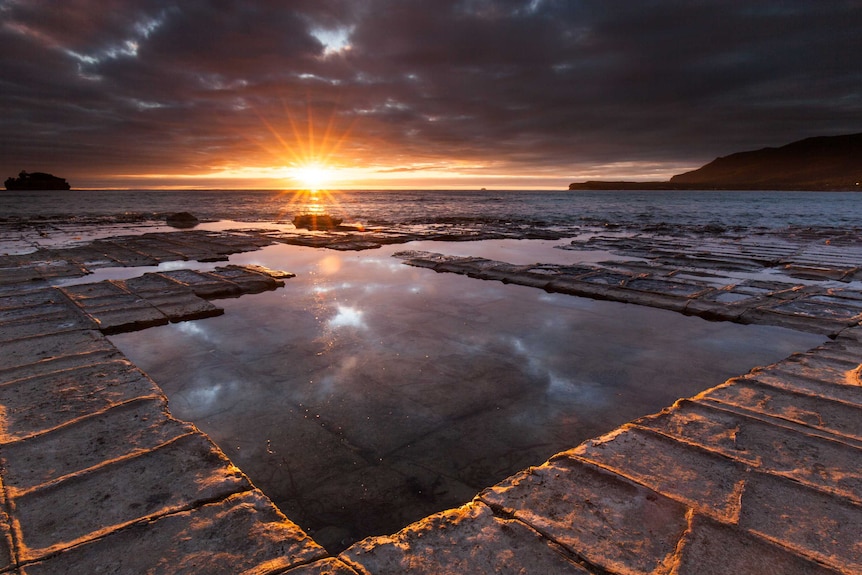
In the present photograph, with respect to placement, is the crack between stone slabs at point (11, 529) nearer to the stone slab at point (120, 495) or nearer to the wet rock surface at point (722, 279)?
the stone slab at point (120, 495)

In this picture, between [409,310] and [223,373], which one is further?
[409,310]

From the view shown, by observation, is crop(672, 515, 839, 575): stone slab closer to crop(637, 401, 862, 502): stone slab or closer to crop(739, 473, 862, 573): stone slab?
crop(739, 473, 862, 573): stone slab

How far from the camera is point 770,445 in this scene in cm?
284

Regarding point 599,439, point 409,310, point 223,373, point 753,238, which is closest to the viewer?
point 599,439

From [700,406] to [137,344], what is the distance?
5.69 meters

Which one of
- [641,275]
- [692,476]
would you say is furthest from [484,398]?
[641,275]

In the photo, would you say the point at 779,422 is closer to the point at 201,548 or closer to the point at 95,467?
the point at 201,548

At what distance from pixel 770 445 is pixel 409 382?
8.79 feet

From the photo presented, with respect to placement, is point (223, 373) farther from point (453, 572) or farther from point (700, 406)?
point (700, 406)

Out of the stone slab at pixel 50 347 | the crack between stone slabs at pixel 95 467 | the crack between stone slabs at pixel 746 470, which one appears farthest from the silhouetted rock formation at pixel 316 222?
the crack between stone slabs at pixel 746 470

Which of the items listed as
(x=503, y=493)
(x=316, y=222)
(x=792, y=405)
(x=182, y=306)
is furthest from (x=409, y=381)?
(x=316, y=222)

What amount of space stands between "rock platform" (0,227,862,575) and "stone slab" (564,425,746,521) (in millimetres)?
11

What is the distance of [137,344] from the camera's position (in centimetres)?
495

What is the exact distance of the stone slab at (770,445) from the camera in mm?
2502
